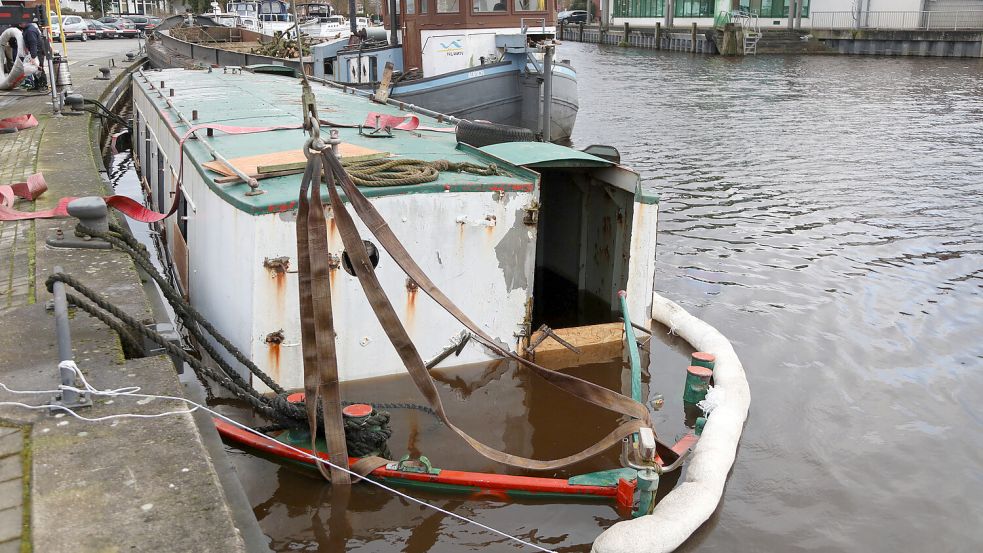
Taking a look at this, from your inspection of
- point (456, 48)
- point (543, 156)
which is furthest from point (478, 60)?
point (543, 156)

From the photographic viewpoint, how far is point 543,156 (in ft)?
23.7

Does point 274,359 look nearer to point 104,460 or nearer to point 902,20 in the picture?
point 104,460

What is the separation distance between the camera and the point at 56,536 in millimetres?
3441

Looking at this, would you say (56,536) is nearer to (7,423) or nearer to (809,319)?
(7,423)

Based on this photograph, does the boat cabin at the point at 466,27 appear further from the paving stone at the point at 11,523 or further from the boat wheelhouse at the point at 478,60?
the paving stone at the point at 11,523

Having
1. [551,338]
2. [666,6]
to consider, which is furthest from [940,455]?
[666,6]

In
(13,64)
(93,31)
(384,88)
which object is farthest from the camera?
(93,31)

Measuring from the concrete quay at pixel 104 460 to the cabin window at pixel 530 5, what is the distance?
1297 cm

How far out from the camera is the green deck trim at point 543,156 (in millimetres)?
7137

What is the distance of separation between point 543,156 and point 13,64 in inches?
681

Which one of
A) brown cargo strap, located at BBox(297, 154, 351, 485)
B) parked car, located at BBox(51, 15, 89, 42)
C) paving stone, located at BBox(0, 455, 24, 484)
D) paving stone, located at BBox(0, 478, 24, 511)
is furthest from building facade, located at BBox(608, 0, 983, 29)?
paving stone, located at BBox(0, 478, 24, 511)

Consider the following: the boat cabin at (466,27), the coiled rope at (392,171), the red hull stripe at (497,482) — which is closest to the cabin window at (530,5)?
the boat cabin at (466,27)

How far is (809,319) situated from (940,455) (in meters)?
2.99

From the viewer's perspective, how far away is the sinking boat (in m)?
5.48
